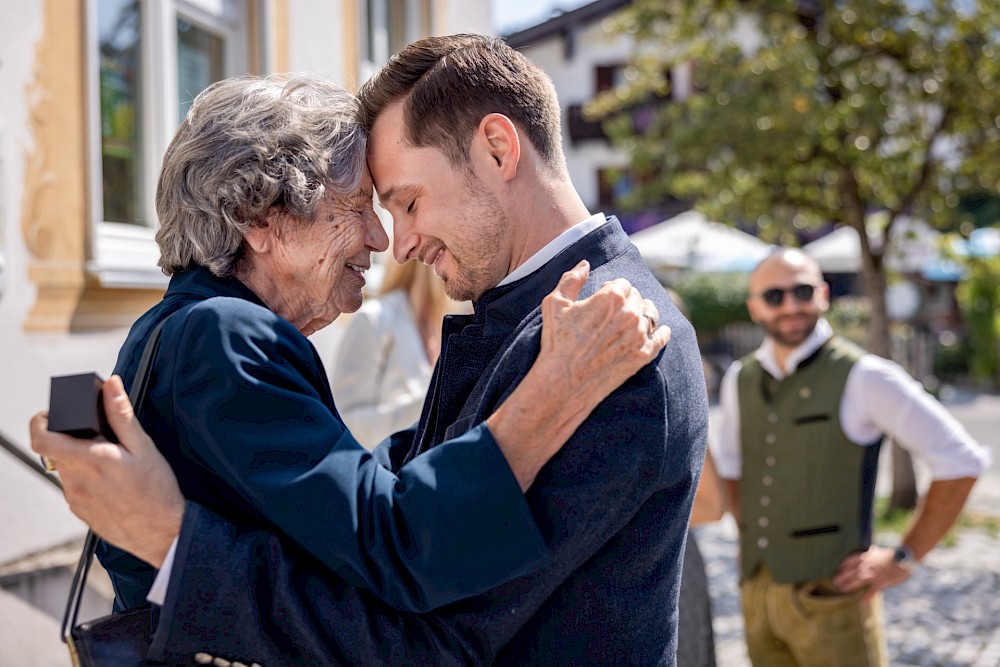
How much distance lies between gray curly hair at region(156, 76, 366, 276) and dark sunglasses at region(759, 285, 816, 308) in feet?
9.40

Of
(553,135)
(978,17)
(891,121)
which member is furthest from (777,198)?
(553,135)

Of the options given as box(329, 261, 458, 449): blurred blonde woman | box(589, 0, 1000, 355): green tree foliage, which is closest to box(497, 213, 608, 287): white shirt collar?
box(329, 261, 458, 449): blurred blonde woman

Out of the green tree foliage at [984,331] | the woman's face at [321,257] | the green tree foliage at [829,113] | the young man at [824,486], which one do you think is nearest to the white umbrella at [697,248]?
the green tree foliage at [984,331]

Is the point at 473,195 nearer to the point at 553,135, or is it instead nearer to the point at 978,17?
the point at 553,135

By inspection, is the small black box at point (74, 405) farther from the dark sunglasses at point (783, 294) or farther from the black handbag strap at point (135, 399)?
the dark sunglasses at point (783, 294)

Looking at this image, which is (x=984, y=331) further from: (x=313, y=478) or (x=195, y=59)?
(x=313, y=478)

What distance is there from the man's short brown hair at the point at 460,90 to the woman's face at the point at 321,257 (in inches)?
6.7

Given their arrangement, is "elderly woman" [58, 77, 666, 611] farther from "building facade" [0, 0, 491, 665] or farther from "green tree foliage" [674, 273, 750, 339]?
"green tree foliage" [674, 273, 750, 339]

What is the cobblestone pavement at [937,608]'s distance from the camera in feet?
20.1

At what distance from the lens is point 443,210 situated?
1.85 m

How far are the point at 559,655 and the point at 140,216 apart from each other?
12.9ft

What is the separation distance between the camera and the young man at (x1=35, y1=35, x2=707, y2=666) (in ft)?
4.87

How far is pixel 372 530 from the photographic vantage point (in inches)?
58.1

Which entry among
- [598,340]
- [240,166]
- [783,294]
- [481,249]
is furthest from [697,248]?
[598,340]
